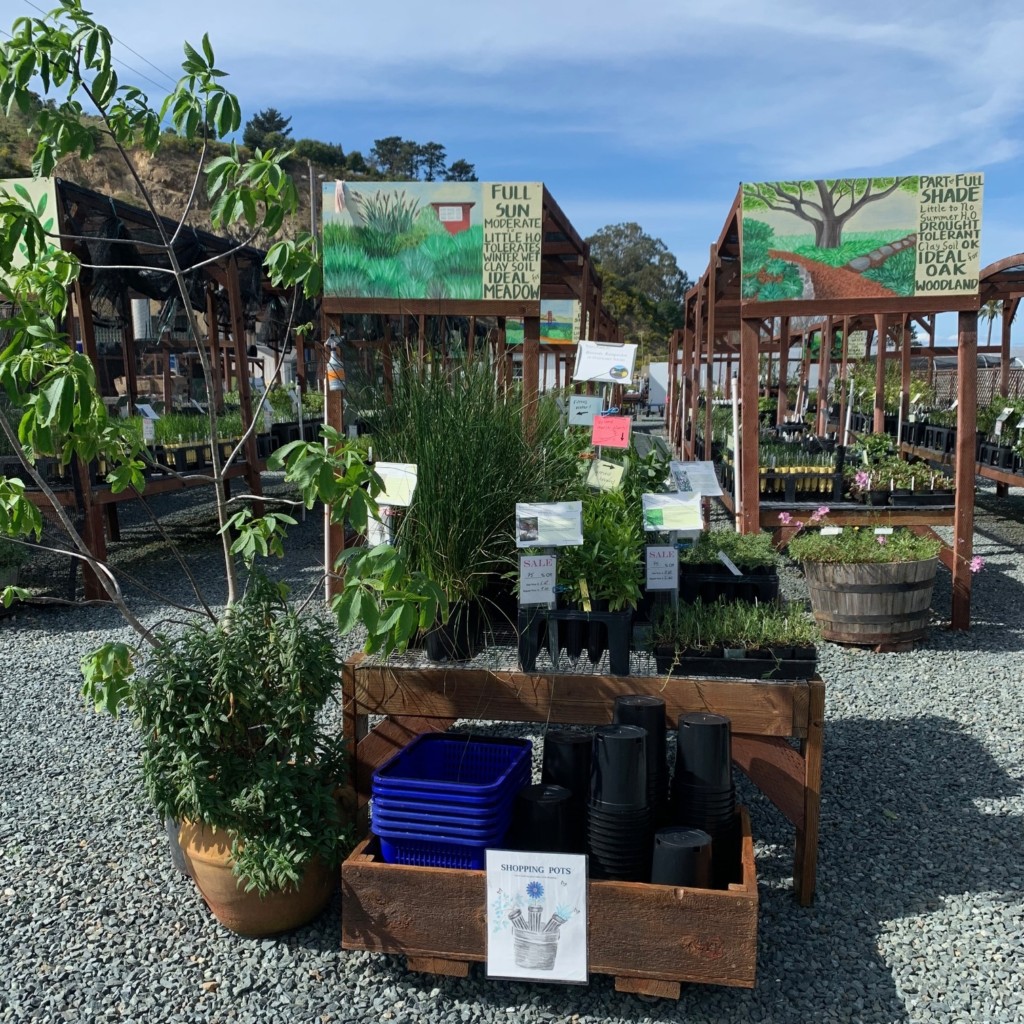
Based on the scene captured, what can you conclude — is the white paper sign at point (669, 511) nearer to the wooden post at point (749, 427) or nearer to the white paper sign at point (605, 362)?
the white paper sign at point (605, 362)

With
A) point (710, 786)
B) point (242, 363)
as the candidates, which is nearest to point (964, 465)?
point (710, 786)

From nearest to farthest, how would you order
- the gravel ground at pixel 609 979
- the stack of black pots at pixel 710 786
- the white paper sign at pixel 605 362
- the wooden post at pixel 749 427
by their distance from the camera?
A: the gravel ground at pixel 609 979, the stack of black pots at pixel 710 786, the white paper sign at pixel 605 362, the wooden post at pixel 749 427

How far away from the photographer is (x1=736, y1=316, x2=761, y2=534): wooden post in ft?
17.4

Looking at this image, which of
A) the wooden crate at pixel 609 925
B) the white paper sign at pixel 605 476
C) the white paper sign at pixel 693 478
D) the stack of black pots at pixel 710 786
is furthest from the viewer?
the white paper sign at pixel 693 478

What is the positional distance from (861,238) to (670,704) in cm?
342

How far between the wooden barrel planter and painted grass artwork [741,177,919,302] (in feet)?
4.76

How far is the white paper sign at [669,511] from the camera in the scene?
106 inches

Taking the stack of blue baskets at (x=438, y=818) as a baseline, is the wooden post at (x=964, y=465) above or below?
above

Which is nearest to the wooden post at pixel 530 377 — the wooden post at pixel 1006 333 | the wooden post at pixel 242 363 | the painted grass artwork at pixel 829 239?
the painted grass artwork at pixel 829 239

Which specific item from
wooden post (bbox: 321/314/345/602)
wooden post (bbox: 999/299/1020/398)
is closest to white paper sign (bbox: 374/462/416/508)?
wooden post (bbox: 321/314/345/602)

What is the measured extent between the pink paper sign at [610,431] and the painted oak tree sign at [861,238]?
2.28 m

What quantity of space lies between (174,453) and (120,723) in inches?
151

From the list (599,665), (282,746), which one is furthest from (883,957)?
(282,746)

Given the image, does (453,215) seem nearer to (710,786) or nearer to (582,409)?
(582,409)
